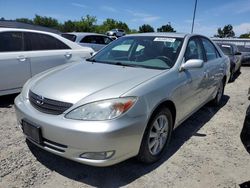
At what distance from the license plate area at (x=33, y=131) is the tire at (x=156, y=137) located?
1.05m

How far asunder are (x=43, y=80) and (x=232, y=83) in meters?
7.05

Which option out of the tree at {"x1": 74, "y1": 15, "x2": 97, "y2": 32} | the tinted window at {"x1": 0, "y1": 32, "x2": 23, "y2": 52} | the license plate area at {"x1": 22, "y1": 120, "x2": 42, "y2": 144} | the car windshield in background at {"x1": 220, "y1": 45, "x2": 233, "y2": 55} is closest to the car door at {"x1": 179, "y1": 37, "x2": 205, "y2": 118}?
the license plate area at {"x1": 22, "y1": 120, "x2": 42, "y2": 144}

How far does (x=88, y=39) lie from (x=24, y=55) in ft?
19.0

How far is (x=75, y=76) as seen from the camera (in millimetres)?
3074

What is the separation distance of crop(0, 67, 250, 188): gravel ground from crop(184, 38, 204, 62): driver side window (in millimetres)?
1163

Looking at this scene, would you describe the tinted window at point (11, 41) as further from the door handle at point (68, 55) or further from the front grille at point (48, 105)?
the front grille at point (48, 105)

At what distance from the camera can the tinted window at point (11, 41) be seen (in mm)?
4781

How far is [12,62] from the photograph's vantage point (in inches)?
188

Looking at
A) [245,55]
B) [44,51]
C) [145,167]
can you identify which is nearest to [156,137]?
[145,167]

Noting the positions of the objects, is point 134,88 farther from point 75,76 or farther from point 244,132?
point 244,132

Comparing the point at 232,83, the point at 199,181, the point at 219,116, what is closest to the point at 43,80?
the point at 199,181

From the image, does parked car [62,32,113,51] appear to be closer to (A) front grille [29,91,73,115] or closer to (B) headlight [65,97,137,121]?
(A) front grille [29,91,73,115]

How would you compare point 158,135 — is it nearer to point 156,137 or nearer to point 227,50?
point 156,137

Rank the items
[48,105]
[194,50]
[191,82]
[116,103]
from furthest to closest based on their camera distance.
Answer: [194,50], [191,82], [48,105], [116,103]
